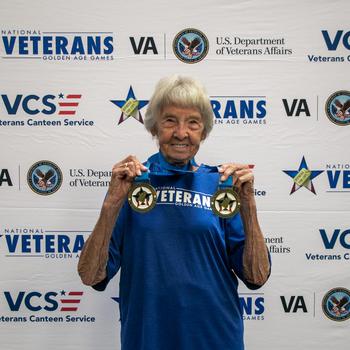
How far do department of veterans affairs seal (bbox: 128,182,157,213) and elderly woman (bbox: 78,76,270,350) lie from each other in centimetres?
2

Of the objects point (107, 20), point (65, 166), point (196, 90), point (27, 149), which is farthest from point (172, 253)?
point (107, 20)

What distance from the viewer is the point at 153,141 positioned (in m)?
1.74

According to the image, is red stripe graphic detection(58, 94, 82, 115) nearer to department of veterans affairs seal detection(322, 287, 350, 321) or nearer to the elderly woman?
the elderly woman

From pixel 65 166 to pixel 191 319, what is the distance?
0.90 meters

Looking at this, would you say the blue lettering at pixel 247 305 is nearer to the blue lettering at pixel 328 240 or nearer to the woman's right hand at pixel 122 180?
the blue lettering at pixel 328 240

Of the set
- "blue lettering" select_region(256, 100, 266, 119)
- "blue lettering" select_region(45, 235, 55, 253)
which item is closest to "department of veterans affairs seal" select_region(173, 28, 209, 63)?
"blue lettering" select_region(256, 100, 266, 119)

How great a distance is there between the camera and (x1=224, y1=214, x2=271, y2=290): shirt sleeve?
3.74 feet

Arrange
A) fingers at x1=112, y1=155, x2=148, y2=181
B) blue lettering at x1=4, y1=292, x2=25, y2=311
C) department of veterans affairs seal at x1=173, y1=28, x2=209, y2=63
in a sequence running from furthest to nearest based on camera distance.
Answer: blue lettering at x1=4, y1=292, x2=25, y2=311 → department of veterans affairs seal at x1=173, y1=28, x2=209, y2=63 → fingers at x1=112, y1=155, x2=148, y2=181

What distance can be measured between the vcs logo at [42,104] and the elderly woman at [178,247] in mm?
671

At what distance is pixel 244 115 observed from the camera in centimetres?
173

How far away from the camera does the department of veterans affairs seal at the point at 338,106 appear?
1.75 m

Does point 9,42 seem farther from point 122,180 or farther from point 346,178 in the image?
point 346,178

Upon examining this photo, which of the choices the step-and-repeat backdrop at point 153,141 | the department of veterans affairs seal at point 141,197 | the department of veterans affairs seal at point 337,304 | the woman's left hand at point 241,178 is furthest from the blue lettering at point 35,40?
the department of veterans affairs seal at point 337,304

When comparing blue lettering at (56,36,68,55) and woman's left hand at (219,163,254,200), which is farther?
blue lettering at (56,36,68,55)
